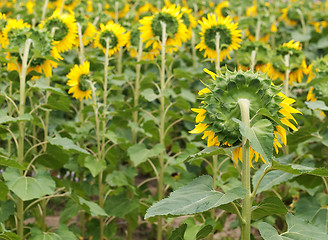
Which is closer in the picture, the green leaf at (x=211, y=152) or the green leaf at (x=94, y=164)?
the green leaf at (x=211, y=152)

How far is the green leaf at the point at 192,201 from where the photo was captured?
3.99ft

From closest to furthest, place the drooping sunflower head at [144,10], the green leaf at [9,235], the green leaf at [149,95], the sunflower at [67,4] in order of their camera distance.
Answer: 1. the green leaf at [9,235]
2. the green leaf at [149,95]
3. the sunflower at [67,4]
4. the drooping sunflower head at [144,10]

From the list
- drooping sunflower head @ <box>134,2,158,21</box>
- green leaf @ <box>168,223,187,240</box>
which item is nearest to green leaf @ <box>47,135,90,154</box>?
green leaf @ <box>168,223,187,240</box>

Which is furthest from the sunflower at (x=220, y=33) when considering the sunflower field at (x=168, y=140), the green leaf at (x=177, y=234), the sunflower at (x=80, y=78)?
the green leaf at (x=177, y=234)

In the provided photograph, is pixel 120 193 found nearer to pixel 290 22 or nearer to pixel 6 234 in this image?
pixel 6 234

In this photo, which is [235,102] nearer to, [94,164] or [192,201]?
[192,201]

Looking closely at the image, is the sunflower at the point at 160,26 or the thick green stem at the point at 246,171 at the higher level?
the sunflower at the point at 160,26

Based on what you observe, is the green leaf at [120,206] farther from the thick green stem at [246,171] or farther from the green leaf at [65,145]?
the thick green stem at [246,171]

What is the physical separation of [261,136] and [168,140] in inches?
64.5

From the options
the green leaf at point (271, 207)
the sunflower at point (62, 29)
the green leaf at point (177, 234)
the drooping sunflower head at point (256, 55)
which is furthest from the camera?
the drooping sunflower head at point (256, 55)

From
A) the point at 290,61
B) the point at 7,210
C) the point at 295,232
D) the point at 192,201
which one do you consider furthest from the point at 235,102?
the point at 290,61

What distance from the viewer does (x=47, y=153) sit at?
8.00 ft

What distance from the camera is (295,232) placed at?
1.42 meters

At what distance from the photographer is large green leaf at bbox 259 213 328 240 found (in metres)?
1.35
